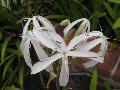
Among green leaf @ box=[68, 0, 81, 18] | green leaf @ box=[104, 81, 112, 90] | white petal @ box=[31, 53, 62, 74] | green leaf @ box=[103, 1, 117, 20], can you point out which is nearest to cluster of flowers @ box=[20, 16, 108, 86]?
white petal @ box=[31, 53, 62, 74]

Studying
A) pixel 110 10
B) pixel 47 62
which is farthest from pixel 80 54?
pixel 110 10

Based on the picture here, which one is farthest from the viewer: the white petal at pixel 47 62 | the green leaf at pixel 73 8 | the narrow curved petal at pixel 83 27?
the green leaf at pixel 73 8

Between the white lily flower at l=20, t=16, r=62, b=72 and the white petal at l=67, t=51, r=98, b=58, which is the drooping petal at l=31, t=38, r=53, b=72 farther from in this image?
the white petal at l=67, t=51, r=98, b=58

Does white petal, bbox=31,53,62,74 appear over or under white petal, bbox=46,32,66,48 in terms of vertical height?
under

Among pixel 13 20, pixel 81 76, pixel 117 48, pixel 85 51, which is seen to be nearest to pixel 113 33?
pixel 117 48

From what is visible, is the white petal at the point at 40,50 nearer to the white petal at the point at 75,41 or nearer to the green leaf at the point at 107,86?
the white petal at the point at 75,41

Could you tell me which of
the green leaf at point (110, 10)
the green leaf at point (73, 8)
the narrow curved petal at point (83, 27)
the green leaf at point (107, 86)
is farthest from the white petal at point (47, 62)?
the green leaf at point (73, 8)

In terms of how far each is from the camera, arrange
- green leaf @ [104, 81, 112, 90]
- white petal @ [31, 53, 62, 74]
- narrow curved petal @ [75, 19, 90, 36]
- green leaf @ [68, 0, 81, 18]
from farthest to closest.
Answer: green leaf @ [68, 0, 81, 18], green leaf @ [104, 81, 112, 90], narrow curved petal @ [75, 19, 90, 36], white petal @ [31, 53, 62, 74]

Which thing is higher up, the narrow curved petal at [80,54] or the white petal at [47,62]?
the narrow curved petal at [80,54]
